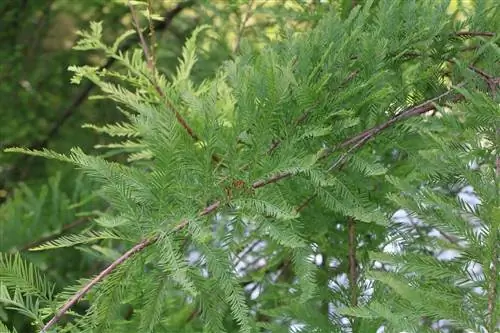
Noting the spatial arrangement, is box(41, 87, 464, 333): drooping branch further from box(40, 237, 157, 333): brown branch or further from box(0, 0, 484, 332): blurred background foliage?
box(0, 0, 484, 332): blurred background foliage

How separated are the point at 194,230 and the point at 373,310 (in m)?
0.15

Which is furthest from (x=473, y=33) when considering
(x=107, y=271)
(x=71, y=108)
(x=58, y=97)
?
(x=58, y=97)

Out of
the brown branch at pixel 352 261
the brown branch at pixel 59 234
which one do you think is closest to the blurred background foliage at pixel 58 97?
the brown branch at pixel 59 234

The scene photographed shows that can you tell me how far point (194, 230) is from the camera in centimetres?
53

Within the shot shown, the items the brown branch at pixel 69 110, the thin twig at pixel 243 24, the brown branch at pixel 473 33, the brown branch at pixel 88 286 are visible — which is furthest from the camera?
the brown branch at pixel 69 110

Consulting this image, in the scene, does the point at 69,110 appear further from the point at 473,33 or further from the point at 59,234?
the point at 473,33

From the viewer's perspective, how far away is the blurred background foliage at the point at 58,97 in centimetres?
105

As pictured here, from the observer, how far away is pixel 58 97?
149 centimetres

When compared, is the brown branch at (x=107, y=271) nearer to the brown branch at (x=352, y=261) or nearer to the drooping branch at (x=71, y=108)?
the brown branch at (x=352, y=261)

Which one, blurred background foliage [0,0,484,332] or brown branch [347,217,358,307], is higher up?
blurred background foliage [0,0,484,332]

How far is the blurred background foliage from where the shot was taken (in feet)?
3.44

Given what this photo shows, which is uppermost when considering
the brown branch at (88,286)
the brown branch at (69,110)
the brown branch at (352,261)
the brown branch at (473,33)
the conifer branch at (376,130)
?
the brown branch at (69,110)

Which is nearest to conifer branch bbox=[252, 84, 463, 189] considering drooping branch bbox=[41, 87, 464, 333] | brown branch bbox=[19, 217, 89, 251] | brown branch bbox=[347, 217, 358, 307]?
drooping branch bbox=[41, 87, 464, 333]

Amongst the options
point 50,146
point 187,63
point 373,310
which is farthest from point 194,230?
point 50,146
